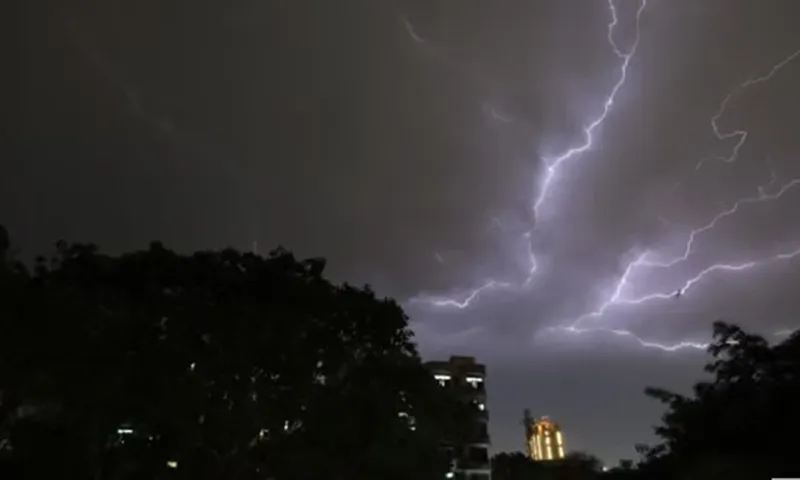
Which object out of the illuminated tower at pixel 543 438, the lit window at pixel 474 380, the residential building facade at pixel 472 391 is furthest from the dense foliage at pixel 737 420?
the illuminated tower at pixel 543 438

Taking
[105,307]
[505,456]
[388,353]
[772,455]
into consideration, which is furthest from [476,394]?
[772,455]

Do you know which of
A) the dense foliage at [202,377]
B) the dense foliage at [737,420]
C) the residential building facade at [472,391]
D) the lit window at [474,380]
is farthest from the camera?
the lit window at [474,380]

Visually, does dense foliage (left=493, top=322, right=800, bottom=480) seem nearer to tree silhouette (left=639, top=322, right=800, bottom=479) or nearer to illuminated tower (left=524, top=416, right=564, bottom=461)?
tree silhouette (left=639, top=322, right=800, bottom=479)

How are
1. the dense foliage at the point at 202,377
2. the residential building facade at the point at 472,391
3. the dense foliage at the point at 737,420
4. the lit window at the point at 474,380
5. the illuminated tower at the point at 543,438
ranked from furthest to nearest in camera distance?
1. the illuminated tower at the point at 543,438
2. the lit window at the point at 474,380
3. the residential building facade at the point at 472,391
4. the dense foliage at the point at 202,377
5. the dense foliage at the point at 737,420

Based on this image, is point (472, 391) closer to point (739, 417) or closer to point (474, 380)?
point (474, 380)

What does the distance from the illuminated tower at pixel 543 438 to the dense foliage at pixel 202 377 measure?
33.5 meters

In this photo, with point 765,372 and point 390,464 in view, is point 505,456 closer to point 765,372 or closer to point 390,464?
point 390,464

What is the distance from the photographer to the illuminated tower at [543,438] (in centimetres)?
4559

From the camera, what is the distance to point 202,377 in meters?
11.7

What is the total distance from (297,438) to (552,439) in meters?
36.0

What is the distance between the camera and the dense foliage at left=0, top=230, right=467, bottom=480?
427 inches

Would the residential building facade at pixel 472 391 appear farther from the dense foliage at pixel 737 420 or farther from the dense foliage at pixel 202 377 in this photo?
the dense foliage at pixel 737 420

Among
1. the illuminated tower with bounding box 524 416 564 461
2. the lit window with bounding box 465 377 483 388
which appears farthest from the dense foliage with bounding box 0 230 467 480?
the illuminated tower with bounding box 524 416 564 461

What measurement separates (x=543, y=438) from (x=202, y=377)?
37.0 m
